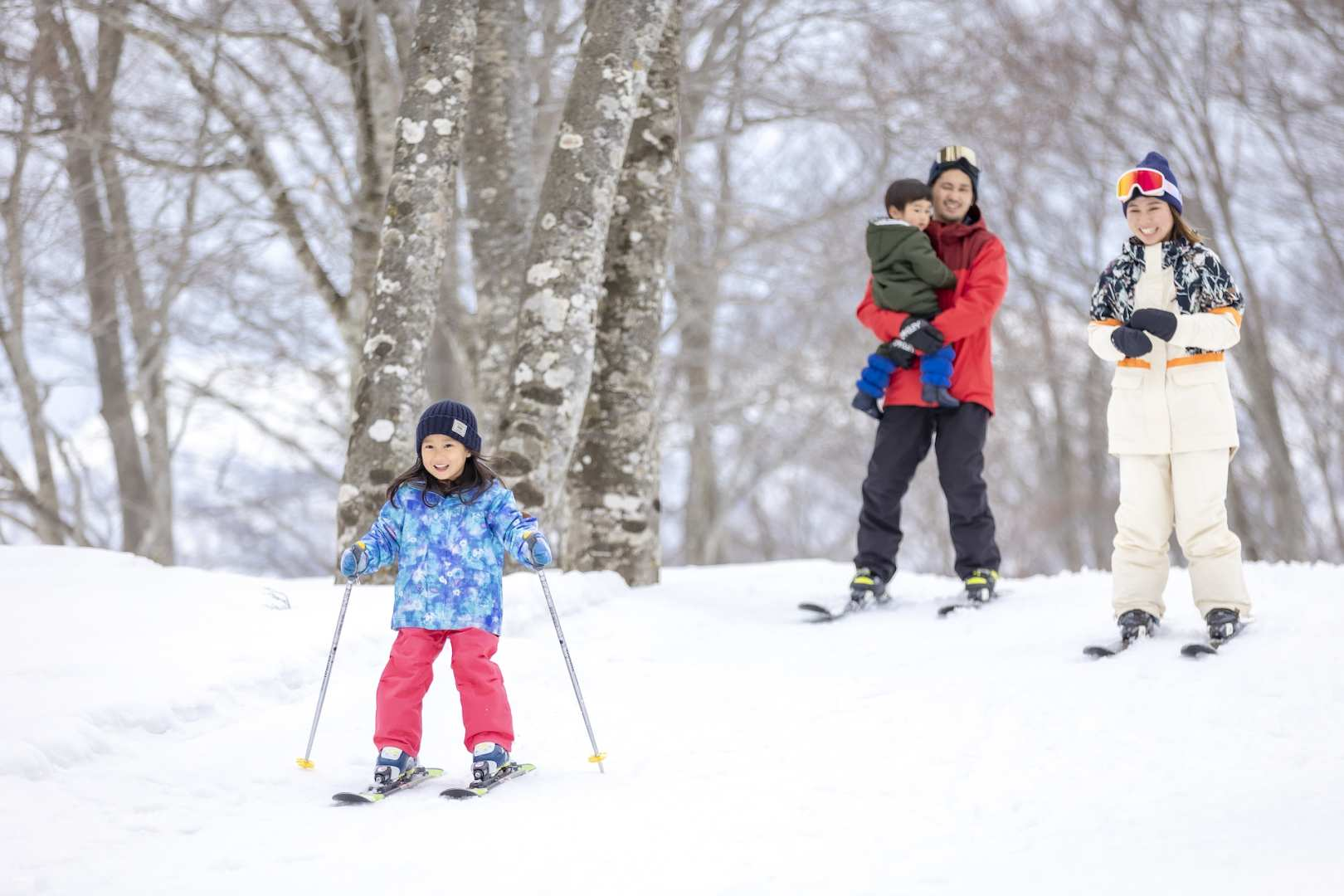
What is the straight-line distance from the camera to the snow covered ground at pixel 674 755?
279 cm

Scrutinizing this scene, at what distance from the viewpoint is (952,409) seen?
597 cm

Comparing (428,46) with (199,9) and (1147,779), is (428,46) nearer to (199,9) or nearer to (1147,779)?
(199,9)

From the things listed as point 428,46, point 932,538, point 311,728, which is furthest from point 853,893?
point 932,538

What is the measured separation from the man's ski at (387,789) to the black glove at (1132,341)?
120 inches

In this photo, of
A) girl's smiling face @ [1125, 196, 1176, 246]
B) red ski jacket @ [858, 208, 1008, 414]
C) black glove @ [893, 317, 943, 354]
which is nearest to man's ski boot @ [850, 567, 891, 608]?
red ski jacket @ [858, 208, 1008, 414]

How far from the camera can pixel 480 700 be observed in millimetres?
3686

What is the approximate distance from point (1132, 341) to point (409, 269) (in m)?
3.48

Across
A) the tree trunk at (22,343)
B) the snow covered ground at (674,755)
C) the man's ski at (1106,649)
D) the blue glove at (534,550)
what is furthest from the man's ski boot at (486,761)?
the tree trunk at (22,343)

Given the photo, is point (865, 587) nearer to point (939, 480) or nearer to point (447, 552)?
point (939, 480)

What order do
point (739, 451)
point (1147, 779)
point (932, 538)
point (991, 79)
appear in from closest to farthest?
point (1147, 779)
point (991, 79)
point (739, 451)
point (932, 538)

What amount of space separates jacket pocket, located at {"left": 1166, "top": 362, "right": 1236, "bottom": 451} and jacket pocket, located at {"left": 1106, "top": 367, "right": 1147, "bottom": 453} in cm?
11

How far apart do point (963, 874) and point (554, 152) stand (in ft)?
→ 14.9

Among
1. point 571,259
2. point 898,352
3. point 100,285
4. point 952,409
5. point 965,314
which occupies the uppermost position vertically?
point 100,285

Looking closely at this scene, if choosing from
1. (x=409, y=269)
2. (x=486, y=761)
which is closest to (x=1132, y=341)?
(x=486, y=761)
